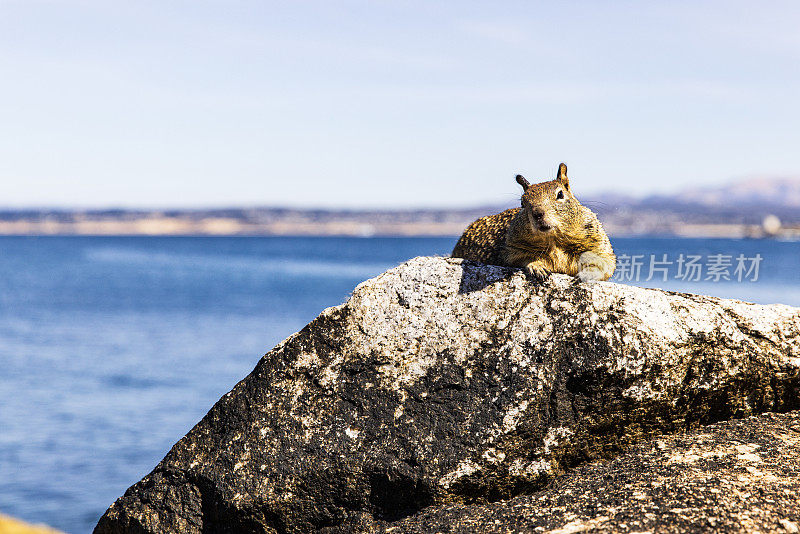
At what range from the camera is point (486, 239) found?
273 inches

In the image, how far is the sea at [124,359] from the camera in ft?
59.2

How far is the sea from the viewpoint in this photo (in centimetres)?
1803

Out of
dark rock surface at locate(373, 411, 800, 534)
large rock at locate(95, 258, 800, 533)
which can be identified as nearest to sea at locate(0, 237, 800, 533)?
large rock at locate(95, 258, 800, 533)

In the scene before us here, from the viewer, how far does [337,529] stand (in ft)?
17.3

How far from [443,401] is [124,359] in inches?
1353

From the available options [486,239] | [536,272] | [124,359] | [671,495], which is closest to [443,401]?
[536,272]

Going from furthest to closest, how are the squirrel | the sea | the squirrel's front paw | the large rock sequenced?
the sea → the squirrel → the squirrel's front paw → the large rock

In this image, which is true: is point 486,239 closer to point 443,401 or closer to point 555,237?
point 555,237

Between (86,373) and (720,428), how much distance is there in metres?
31.1

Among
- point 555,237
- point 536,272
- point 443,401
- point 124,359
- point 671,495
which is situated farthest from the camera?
point 124,359

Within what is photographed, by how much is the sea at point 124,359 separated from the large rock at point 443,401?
96 cm

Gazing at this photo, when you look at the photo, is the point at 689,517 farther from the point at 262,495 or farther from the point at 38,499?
the point at 38,499

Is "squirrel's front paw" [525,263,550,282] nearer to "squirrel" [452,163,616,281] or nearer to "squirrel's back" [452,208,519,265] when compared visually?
"squirrel" [452,163,616,281]

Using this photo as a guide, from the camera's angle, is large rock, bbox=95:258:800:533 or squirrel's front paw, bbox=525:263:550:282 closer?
large rock, bbox=95:258:800:533
